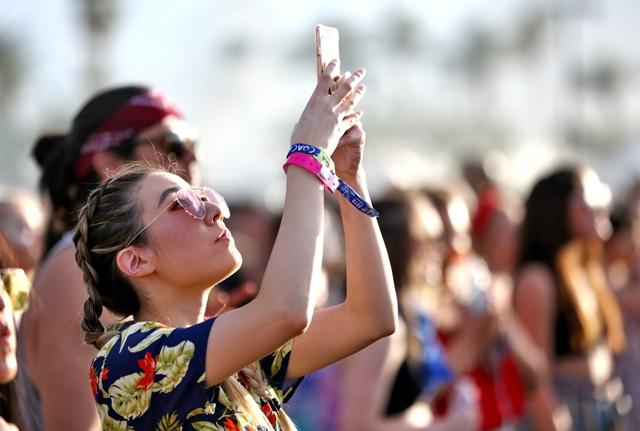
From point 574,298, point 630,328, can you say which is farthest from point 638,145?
point 574,298

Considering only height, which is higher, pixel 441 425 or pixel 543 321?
pixel 441 425

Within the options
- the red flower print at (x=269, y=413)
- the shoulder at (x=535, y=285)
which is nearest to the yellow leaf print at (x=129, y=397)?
the red flower print at (x=269, y=413)

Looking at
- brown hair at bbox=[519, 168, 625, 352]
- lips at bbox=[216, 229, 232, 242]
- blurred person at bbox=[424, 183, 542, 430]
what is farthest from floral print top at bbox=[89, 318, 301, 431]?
brown hair at bbox=[519, 168, 625, 352]

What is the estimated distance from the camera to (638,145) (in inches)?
498

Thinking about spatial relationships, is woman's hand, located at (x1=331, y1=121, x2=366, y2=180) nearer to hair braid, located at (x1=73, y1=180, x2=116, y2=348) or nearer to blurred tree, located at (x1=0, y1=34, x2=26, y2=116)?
hair braid, located at (x1=73, y1=180, x2=116, y2=348)

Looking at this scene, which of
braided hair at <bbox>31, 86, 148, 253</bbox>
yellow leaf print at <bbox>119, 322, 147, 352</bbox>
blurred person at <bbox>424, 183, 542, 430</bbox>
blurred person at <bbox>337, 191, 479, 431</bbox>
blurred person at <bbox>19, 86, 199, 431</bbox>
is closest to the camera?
yellow leaf print at <bbox>119, 322, 147, 352</bbox>

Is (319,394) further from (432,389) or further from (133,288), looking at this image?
(133,288)

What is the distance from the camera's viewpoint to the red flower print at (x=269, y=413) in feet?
7.19

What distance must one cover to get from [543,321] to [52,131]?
3191 millimetres

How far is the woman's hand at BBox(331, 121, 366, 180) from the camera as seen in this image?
223cm

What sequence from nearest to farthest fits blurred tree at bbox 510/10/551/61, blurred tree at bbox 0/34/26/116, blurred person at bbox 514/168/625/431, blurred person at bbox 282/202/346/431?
blurred person at bbox 282/202/346/431 → blurred person at bbox 514/168/625/431 → blurred tree at bbox 0/34/26/116 → blurred tree at bbox 510/10/551/61

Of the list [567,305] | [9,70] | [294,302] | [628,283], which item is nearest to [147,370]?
[294,302]

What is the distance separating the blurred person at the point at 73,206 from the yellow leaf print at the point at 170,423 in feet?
1.90

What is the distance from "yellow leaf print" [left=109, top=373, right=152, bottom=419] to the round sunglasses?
377mm
